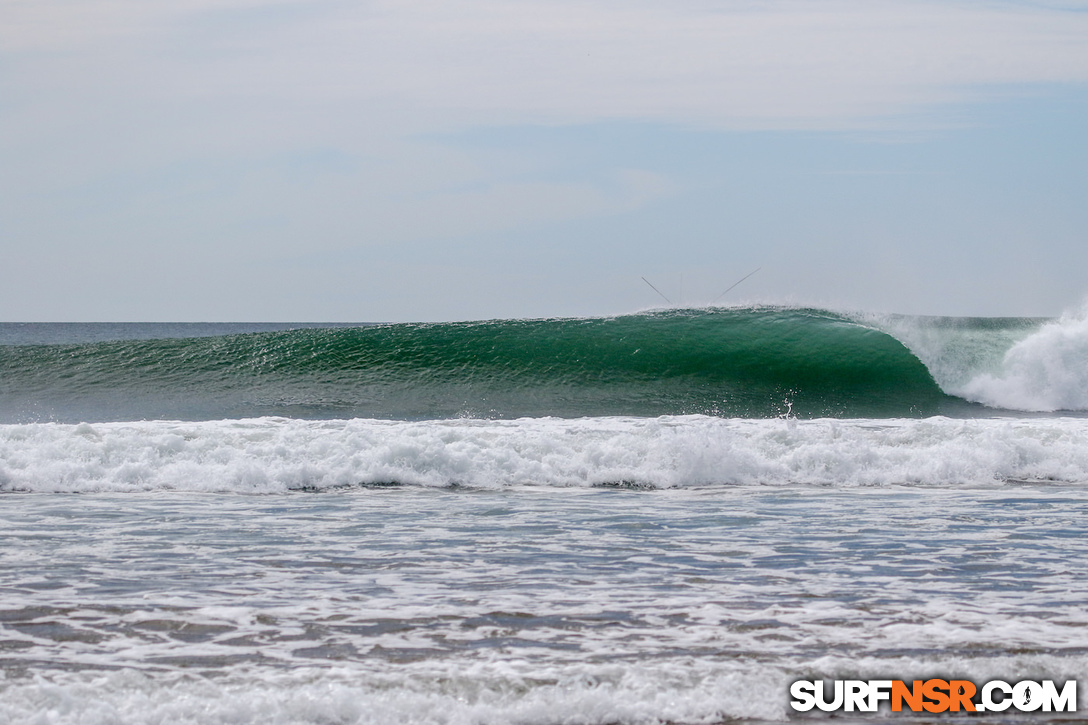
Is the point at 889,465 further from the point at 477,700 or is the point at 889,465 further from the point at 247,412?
the point at 247,412

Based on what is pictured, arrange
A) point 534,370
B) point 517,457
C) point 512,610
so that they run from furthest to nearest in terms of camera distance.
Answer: point 534,370 < point 517,457 < point 512,610

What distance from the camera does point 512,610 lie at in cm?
382

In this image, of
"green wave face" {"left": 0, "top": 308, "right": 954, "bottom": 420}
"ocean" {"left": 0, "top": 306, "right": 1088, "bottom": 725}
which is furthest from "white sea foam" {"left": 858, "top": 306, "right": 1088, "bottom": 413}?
"ocean" {"left": 0, "top": 306, "right": 1088, "bottom": 725}

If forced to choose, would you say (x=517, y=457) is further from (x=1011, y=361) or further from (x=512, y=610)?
(x=1011, y=361)

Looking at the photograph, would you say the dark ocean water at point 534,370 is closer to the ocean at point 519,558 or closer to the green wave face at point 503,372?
the green wave face at point 503,372

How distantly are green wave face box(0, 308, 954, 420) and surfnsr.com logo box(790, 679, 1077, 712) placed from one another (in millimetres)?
9932

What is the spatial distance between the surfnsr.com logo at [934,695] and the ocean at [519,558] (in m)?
0.05

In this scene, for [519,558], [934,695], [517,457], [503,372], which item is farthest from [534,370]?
[934,695]

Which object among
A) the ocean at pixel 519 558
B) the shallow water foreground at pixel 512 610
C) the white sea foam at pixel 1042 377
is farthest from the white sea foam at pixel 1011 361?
the shallow water foreground at pixel 512 610

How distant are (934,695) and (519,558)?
2315 mm

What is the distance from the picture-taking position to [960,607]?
3.84 meters

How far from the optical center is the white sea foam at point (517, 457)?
7.97m

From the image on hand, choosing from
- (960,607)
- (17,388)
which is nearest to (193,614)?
(960,607)

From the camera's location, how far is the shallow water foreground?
2921 mm
